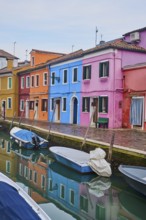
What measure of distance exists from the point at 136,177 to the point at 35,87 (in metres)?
24.6

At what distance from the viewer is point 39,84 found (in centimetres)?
3225

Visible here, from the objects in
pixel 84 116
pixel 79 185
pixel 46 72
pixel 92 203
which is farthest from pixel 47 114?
pixel 92 203

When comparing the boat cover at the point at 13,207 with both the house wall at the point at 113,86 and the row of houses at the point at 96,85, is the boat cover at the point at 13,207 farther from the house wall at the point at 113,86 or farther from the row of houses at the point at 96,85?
the house wall at the point at 113,86

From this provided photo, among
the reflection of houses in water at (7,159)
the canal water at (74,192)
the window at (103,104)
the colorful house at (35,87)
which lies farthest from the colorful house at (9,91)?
the canal water at (74,192)

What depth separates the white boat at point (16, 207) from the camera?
16.4 feet

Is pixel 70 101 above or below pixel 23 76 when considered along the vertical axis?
below

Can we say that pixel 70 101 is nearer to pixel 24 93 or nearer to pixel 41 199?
pixel 24 93

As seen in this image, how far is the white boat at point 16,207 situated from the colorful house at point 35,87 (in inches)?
965

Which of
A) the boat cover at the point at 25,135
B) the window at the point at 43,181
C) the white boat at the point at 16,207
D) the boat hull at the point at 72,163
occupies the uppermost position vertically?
the white boat at the point at 16,207

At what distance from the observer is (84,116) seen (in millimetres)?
24562

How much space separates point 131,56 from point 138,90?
117 inches

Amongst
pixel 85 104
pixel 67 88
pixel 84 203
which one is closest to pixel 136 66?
pixel 85 104

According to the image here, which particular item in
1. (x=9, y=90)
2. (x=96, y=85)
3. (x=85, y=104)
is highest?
(x=9, y=90)

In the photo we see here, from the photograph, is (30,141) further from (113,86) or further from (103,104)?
(113,86)
